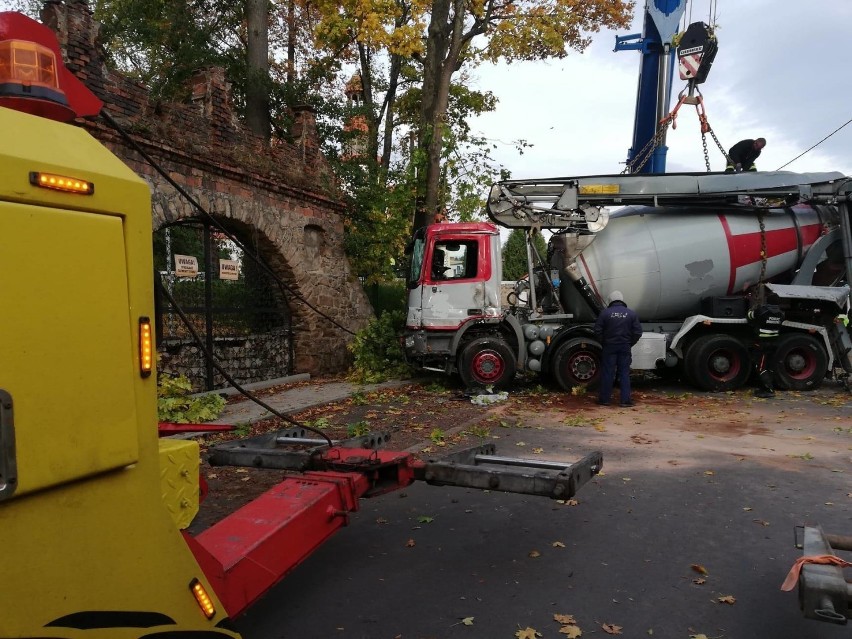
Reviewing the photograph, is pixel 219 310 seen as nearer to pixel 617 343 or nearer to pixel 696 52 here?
pixel 617 343

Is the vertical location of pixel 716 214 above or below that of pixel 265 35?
below

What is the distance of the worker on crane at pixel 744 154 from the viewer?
11875 mm

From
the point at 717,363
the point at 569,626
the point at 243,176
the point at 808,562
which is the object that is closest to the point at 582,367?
the point at 717,363

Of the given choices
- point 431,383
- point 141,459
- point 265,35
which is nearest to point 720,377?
point 431,383

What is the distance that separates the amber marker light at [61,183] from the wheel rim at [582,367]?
9753mm

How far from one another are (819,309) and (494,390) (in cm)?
594

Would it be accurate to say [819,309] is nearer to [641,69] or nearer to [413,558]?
[641,69]

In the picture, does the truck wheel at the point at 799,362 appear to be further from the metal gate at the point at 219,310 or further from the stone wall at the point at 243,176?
the metal gate at the point at 219,310

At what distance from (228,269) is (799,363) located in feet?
32.9

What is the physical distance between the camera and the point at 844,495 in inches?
197

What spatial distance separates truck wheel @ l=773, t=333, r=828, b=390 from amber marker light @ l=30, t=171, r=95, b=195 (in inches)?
454

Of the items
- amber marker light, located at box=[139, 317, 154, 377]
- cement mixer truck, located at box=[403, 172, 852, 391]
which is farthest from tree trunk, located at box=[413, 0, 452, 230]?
amber marker light, located at box=[139, 317, 154, 377]

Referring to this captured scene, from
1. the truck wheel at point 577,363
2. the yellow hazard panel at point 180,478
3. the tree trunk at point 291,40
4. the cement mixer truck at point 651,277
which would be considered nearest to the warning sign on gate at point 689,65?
the cement mixer truck at point 651,277

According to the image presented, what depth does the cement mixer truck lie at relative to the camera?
34.9 ft
